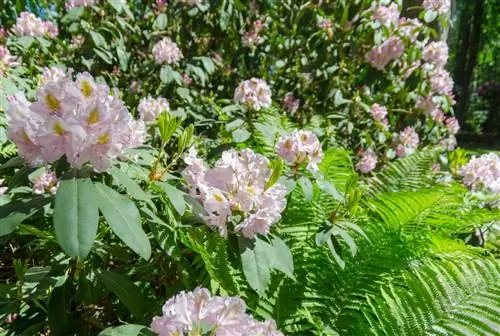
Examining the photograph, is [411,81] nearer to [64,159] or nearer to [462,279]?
[462,279]

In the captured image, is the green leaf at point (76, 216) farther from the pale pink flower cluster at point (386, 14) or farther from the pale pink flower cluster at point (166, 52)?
the pale pink flower cluster at point (386, 14)

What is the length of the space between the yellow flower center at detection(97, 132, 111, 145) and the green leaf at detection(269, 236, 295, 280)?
A: 1.52ft

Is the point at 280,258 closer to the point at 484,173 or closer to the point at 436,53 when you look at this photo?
the point at 484,173

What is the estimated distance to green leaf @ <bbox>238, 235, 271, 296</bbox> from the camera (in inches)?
42.5

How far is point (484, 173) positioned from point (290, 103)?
151cm

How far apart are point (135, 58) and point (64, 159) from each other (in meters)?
2.75

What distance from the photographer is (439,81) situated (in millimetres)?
3352

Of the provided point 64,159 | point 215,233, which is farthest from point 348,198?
point 64,159

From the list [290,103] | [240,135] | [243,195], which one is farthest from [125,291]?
[290,103]

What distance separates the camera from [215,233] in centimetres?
125

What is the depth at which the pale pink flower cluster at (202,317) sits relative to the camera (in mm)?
885

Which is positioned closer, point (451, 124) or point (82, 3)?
point (82, 3)

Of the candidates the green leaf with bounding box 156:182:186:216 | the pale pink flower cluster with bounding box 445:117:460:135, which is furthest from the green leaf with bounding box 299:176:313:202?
the pale pink flower cluster with bounding box 445:117:460:135

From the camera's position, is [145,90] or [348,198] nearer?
[348,198]
